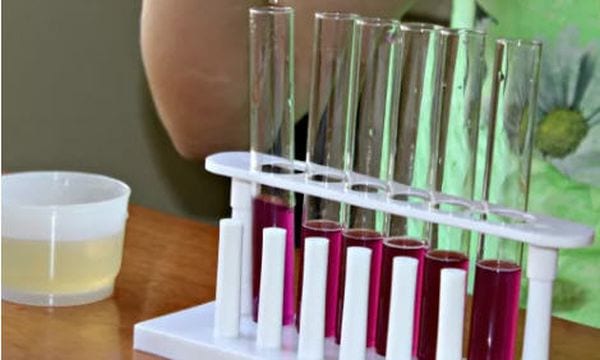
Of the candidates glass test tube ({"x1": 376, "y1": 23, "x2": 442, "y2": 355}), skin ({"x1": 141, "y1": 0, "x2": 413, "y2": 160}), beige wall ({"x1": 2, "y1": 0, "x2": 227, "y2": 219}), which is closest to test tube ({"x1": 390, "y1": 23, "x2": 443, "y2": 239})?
glass test tube ({"x1": 376, "y1": 23, "x2": 442, "y2": 355})

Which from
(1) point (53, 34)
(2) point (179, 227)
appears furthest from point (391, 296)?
(1) point (53, 34)

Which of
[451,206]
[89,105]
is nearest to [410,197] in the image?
[451,206]

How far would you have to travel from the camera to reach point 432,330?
0.82m

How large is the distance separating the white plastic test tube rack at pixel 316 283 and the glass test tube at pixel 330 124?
11mm

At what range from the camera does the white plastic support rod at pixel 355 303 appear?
81cm

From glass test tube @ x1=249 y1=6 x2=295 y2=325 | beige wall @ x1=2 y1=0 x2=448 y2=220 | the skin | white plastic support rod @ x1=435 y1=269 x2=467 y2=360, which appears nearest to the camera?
white plastic support rod @ x1=435 y1=269 x2=467 y2=360

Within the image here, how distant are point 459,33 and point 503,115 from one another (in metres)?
0.06

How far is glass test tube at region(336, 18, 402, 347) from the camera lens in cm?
82

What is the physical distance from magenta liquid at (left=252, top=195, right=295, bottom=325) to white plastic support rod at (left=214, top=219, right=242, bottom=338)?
3 centimetres

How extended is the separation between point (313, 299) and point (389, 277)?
0.05 m

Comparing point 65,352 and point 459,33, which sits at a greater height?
point 459,33

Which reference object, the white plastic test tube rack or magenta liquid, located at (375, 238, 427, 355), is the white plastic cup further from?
magenta liquid, located at (375, 238, 427, 355)

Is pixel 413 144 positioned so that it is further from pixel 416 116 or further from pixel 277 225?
pixel 277 225

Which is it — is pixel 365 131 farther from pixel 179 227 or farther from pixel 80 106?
pixel 80 106
